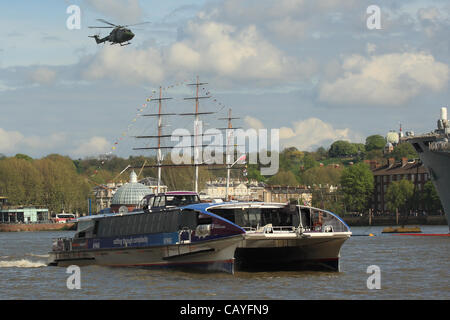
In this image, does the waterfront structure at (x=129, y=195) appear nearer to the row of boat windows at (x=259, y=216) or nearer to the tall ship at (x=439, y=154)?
the tall ship at (x=439, y=154)

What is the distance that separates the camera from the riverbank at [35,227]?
177500 millimetres

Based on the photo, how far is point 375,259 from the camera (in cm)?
5034

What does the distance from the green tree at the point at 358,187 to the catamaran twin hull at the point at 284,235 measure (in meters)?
148

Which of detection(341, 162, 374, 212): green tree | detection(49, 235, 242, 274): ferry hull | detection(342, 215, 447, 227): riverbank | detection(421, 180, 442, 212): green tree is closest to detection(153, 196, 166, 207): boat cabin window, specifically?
detection(49, 235, 242, 274): ferry hull

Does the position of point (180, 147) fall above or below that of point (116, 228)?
above

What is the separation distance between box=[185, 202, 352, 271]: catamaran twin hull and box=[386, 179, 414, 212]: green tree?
424 ft

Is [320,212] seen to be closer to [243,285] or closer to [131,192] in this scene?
[243,285]

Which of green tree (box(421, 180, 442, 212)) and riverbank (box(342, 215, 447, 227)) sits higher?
green tree (box(421, 180, 442, 212))

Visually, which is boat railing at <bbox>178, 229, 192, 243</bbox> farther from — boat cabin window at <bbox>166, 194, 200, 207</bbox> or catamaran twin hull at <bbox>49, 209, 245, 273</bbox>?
boat cabin window at <bbox>166, 194, 200, 207</bbox>

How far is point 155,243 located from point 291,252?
6891 mm

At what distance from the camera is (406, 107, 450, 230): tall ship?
83.7 meters

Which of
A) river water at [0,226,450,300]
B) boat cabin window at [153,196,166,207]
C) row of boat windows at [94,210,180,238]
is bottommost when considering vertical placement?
river water at [0,226,450,300]
